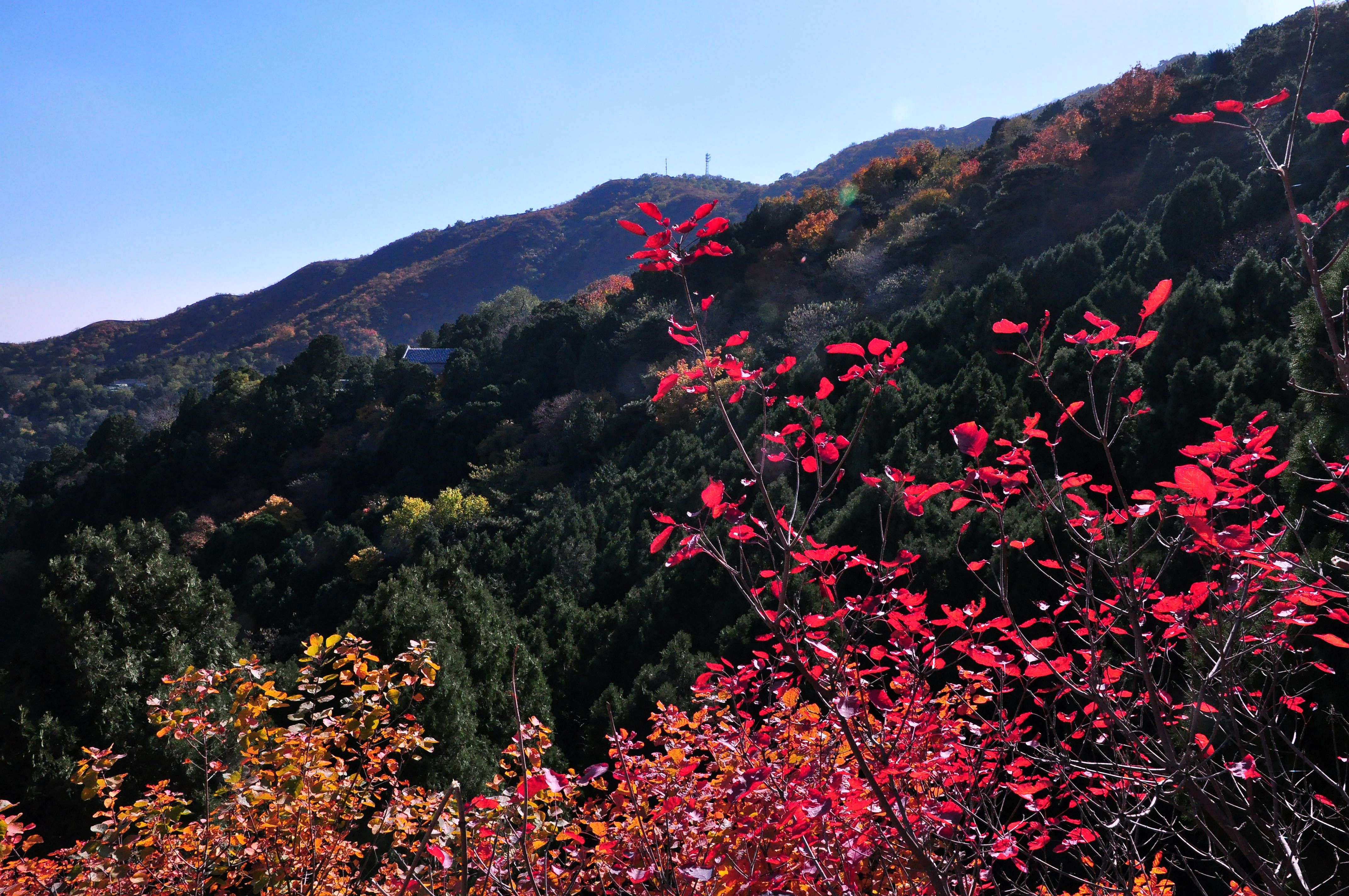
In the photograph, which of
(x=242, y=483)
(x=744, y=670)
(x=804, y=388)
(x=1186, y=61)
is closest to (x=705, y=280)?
(x=804, y=388)

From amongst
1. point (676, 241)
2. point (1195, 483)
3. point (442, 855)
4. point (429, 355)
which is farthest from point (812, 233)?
point (442, 855)

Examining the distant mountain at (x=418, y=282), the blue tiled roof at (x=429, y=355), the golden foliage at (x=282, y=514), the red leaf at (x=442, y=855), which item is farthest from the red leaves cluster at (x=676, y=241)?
the distant mountain at (x=418, y=282)

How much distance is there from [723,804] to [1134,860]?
1.38 m

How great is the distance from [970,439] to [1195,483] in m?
0.40

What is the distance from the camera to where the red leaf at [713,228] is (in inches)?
61.7

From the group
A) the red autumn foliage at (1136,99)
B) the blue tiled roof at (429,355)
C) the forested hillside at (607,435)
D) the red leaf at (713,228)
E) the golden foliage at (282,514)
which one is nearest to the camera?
Answer: the red leaf at (713,228)

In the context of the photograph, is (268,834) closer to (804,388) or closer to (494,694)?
(494,694)

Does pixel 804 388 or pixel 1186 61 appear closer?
pixel 804 388

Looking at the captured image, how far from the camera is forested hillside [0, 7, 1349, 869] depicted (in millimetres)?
6617

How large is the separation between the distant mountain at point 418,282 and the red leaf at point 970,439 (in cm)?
5129

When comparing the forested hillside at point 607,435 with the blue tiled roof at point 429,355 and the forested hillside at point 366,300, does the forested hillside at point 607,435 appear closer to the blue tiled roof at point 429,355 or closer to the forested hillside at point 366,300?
the blue tiled roof at point 429,355

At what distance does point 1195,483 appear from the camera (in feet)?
4.34

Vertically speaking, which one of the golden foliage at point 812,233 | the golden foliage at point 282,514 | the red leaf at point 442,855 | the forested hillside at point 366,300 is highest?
the forested hillside at point 366,300

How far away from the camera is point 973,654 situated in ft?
7.07
